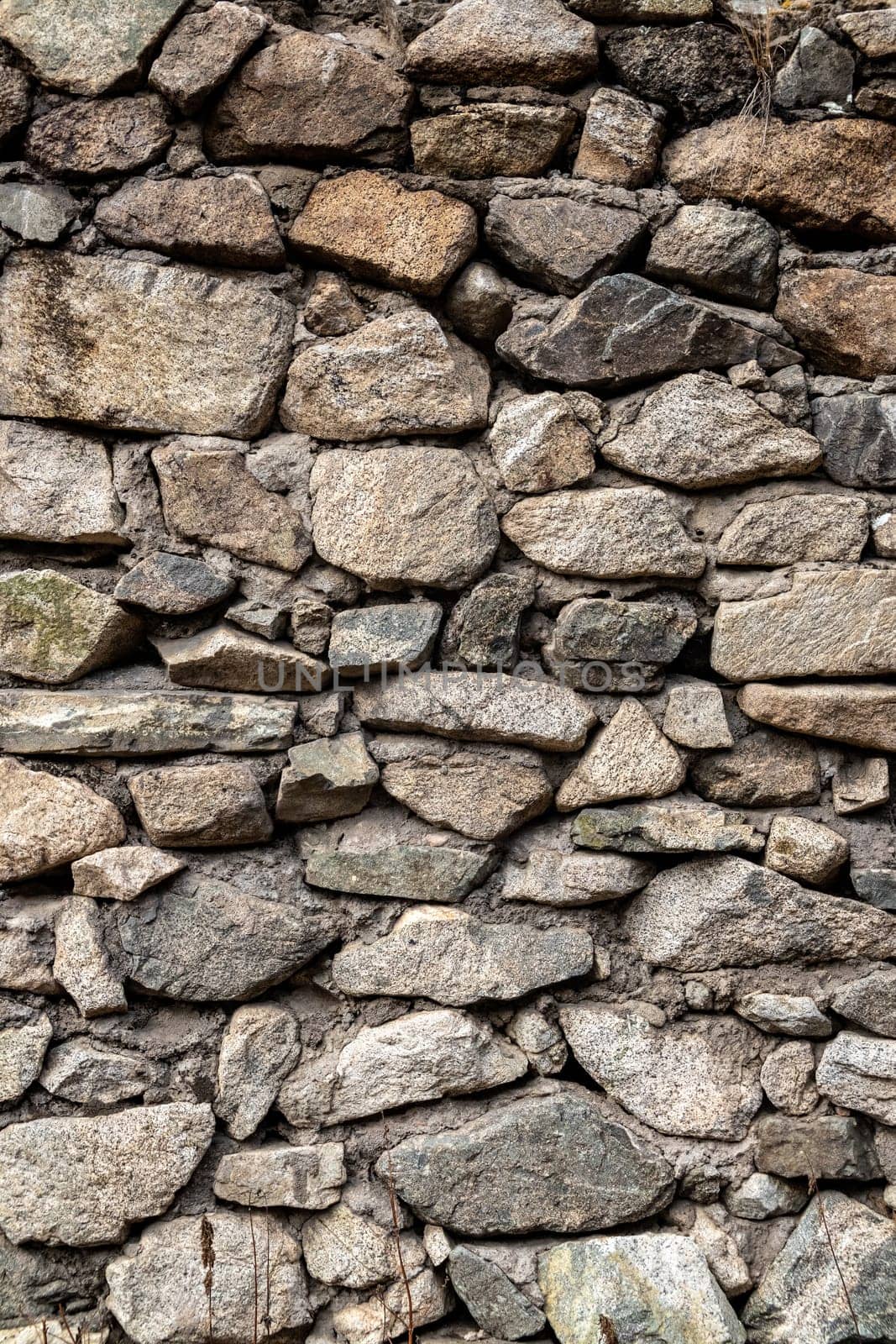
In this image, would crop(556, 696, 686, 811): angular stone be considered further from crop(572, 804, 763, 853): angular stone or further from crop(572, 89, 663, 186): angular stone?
crop(572, 89, 663, 186): angular stone

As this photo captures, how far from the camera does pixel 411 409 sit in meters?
1.97

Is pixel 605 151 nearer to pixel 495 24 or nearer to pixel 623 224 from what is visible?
pixel 623 224

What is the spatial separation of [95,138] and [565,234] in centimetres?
98

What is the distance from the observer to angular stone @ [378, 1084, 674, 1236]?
5.98 ft

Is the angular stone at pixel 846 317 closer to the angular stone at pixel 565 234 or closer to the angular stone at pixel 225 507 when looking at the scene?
the angular stone at pixel 565 234

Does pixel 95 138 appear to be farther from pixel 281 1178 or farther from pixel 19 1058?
pixel 281 1178

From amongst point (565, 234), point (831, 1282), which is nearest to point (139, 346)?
point (565, 234)

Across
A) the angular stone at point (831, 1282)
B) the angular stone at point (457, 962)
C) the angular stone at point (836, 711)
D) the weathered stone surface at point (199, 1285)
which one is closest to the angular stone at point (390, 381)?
the angular stone at point (836, 711)

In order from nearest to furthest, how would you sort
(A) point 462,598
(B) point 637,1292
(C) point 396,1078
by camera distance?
1. (B) point 637,1292
2. (C) point 396,1078
3. (A) point 462,598

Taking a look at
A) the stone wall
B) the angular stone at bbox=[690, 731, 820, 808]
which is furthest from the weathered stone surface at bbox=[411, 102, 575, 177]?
the angular stone at bbox=[690, 731, 820, 808]

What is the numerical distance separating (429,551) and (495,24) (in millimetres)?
1079

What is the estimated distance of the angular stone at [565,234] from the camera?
1951 millimetres

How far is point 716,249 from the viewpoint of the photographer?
1.95 meters

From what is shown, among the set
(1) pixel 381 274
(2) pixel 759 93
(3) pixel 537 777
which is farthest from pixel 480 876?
(2) pixel 759 93
